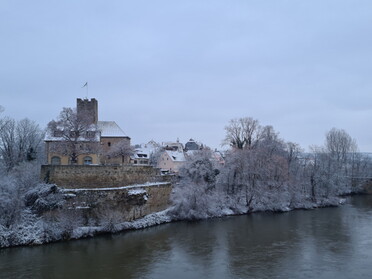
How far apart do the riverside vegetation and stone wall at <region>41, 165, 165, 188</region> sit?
4.60 feet

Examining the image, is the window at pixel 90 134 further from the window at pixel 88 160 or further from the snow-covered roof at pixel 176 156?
the snow-covered roof at pixel 176 156

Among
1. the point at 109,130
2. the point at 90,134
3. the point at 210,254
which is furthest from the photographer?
the point at 109,130

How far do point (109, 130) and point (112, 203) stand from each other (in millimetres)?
15779

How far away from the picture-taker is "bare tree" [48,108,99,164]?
1243 inches

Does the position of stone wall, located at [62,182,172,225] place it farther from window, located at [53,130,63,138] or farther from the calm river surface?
window, located at [53,130,63,138]

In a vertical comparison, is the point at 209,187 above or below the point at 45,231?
above

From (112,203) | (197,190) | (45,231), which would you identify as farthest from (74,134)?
(197,190)

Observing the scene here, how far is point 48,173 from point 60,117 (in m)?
6.76

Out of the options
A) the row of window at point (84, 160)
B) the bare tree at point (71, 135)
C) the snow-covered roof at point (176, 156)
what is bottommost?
the row of window at point (84, 160)

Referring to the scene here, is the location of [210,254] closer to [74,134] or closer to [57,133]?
[74,134]

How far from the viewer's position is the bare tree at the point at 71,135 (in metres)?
31.6

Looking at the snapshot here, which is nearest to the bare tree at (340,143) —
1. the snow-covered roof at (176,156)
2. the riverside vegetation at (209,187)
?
the riverside vegetation at (209,187)

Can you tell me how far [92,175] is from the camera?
2878cm

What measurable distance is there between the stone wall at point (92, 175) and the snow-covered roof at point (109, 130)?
972 cm
